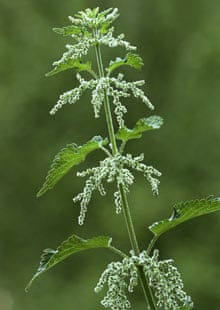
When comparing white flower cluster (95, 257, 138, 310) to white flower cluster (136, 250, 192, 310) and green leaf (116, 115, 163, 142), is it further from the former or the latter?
green leaf (116, 115, 163, 142)

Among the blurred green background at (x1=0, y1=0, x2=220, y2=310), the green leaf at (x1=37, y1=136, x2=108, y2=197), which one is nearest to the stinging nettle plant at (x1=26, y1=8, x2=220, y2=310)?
the green leaf at (x1=37, y1=136, x2=108, y2=197)

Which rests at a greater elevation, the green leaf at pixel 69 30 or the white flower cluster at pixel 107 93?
the green leaf at pixel 69 30

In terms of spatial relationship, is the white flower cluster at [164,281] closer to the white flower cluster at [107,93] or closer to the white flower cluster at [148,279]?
the white flower cluster at [148,279]

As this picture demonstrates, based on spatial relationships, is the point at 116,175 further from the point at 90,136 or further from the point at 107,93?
the point at 90,136

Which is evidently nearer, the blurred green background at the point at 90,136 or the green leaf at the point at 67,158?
the green leaf at the point at 67,158

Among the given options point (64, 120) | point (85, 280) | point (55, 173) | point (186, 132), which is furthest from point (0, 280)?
point (55, 173)

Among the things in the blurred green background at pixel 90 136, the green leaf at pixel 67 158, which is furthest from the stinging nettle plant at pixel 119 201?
the blurred green background at pixel 90 136

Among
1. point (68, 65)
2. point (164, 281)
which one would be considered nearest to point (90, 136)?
point (68, 65)
